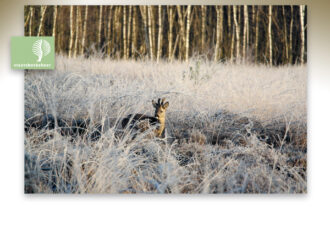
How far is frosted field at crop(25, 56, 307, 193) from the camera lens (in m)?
4.17

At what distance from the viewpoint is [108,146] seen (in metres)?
4.21

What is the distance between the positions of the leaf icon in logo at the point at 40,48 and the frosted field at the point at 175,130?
148 millimetres

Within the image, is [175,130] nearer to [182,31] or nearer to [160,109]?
[160,109]

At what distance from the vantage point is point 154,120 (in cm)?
423

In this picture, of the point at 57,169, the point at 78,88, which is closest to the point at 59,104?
the point at 78,88

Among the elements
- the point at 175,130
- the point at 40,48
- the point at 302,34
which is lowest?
the point at 175,130

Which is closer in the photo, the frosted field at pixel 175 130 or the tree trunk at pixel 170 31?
the frosted field at pixel 175 130

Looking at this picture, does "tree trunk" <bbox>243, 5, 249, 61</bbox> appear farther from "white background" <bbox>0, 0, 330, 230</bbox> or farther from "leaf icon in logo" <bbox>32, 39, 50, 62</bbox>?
"leaf icon in logo" <bbox>32, 39, 50, 62</bbox>

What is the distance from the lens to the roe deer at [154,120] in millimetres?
4223
